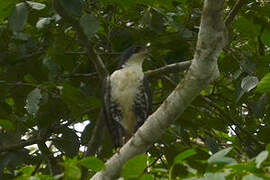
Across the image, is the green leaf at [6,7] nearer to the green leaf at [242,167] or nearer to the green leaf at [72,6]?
the green leaf at [72,6]

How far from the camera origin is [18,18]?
4574 mm

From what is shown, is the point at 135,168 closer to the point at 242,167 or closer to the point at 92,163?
the point at 92,163

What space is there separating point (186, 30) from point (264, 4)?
56 cm

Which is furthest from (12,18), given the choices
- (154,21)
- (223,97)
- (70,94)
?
(223,97)

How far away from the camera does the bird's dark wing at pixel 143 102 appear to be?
222 inches

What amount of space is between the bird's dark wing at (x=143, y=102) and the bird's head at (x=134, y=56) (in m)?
0.20

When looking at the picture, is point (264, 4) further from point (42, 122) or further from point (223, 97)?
point (42, 122)

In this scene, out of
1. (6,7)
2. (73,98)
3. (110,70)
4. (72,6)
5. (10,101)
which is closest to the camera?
(72,6)

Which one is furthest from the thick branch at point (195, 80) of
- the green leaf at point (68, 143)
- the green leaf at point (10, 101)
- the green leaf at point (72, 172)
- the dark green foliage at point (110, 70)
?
the green leaf at point (10, 101)

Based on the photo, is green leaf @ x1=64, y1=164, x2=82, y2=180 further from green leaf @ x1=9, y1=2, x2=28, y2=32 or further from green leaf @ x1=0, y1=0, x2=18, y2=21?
green leaf @ x1=0, y1=0, x2=18, y2=21

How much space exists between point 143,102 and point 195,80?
196 centimetres

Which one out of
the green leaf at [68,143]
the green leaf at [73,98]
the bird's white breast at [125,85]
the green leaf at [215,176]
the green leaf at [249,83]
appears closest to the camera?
the green leaf at [215,176]

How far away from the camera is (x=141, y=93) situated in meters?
5.70

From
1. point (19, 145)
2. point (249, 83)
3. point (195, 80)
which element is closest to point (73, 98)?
point (19, 145)
